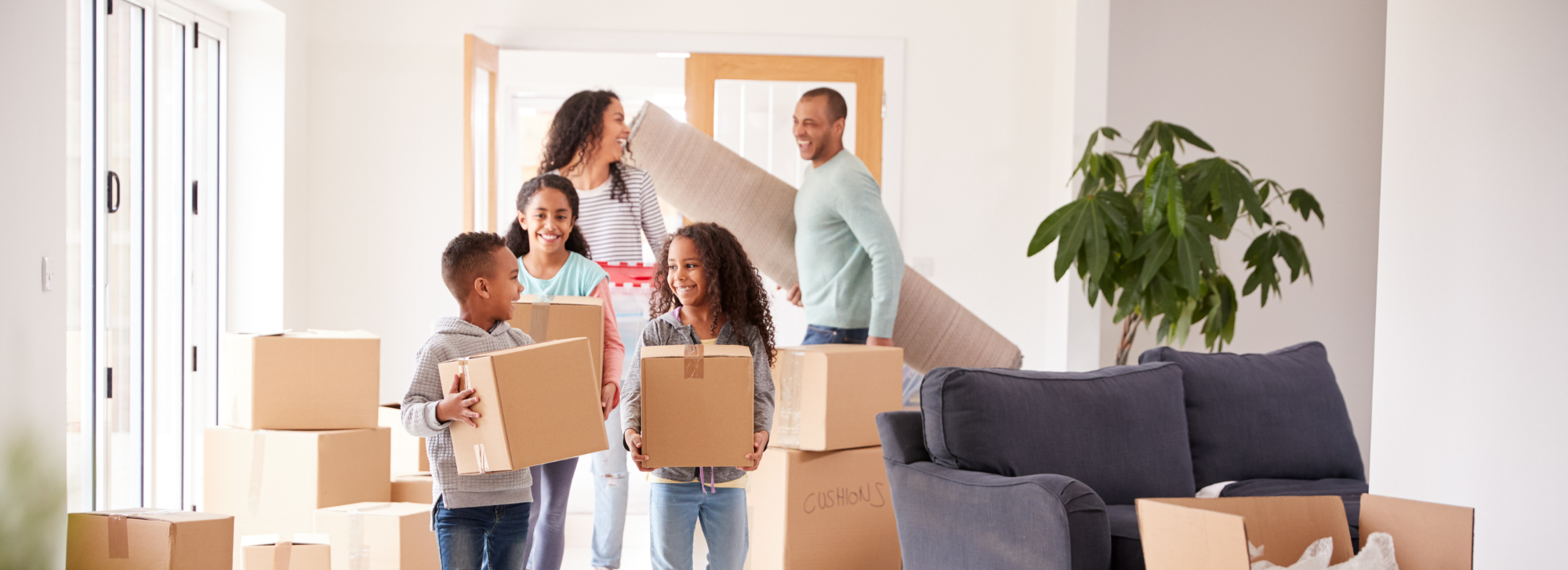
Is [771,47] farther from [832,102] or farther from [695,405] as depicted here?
[695,405]

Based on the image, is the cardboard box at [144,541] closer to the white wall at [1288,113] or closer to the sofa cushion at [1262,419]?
the sofa cushion at [1262,419]

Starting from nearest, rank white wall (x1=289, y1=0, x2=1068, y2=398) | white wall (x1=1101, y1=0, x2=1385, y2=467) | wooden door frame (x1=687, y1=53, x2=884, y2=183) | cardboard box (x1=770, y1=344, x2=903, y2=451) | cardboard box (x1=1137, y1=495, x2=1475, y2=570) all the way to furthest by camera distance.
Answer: cardboard box (x1=1137, y1=495, x2=1475, y2=570), cardboard box (x1=770, y1=344, x2=903, y2=451), white wall (x1=289, y1=0, x2=1068, y2=398), wooden door frame (x1=687, y1=53, x2=884, y2=183), white wall (x1=1101, y1=0, x2=1385, y2=467)

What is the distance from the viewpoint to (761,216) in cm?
271

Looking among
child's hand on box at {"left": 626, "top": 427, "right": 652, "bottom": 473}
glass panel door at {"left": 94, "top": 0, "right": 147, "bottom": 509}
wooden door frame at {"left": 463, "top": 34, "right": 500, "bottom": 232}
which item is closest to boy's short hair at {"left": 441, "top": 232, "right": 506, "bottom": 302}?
child's hand on box at {"left": 626, "top": 427, "right": 652, "bottom": 473}

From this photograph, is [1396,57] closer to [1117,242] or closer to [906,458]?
[1117,242]

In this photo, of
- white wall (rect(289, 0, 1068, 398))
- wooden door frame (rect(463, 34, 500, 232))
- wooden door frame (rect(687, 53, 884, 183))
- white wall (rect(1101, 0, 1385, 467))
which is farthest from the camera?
white wall (rect(1101, 0, 1385, 467))

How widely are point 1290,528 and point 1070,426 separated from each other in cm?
59

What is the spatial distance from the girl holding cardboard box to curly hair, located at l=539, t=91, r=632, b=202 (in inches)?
8.4

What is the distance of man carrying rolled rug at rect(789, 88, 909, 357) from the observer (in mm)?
2518

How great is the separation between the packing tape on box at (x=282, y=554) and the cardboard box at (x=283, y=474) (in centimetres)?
31

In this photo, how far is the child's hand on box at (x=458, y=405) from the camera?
156 cm

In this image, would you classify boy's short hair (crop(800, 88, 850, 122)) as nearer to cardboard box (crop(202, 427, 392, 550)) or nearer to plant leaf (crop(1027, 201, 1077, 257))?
plant leaf (crop(1027, 201, 1077, 257))

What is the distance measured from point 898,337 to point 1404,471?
1288 millimetres

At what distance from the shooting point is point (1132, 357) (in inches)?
168
